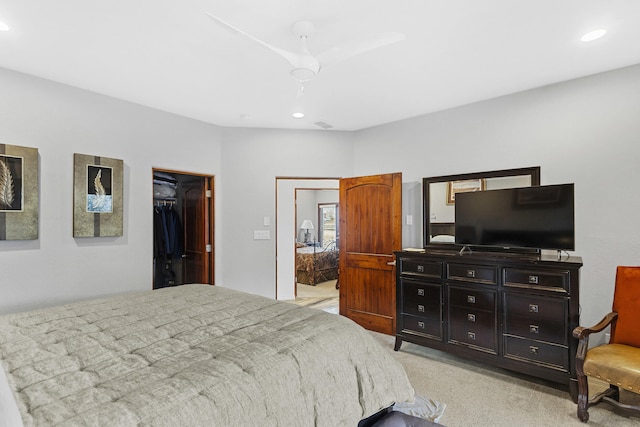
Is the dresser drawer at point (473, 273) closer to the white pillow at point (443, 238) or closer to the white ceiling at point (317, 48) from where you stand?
the white pillow at point (443, 238)

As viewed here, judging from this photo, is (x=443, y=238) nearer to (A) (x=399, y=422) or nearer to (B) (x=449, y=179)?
(B) (x=449, y=179)

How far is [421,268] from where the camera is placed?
131 inches

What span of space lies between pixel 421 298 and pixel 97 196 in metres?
3.49

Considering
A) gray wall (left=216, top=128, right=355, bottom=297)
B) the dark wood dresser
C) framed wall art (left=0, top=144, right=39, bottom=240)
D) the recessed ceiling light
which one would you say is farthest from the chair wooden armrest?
framed wall art (left=0, top=144, right=39, bottom=240)

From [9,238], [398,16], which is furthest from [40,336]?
[398,16]

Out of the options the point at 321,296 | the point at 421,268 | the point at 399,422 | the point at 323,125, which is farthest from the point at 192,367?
the point at 321,296

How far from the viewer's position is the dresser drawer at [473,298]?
2.89 metres

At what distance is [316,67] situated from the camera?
207 cm

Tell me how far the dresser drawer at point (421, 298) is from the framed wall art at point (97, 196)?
3.15 meters

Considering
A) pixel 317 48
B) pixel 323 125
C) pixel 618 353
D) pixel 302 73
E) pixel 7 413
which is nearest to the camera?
pixel 7 413

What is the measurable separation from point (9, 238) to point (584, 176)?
5.17 meters

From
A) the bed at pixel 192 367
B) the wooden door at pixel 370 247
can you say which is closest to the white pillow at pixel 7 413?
the bed at pixel 192 367

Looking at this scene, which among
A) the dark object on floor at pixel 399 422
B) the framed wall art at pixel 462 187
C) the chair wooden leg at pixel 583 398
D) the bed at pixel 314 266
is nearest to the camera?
the dark object on floor at pixel 399 422

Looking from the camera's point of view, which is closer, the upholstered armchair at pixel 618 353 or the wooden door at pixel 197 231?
the upholstered armchair at pixel 618 353
